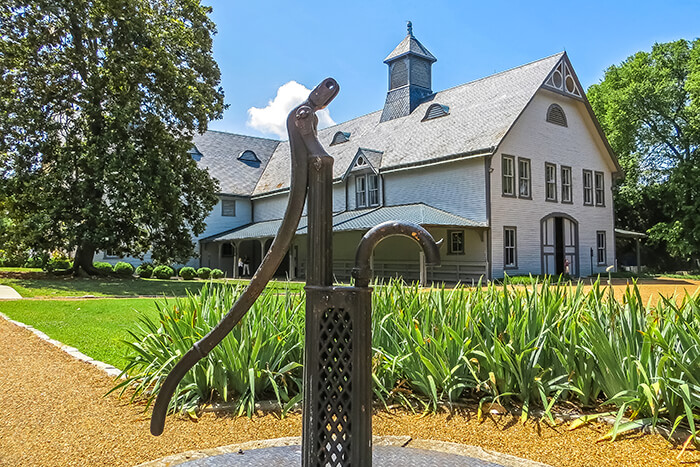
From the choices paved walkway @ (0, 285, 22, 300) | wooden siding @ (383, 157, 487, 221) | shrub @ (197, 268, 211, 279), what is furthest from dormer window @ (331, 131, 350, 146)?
paved walkway @ (0, 285, 22, 300)

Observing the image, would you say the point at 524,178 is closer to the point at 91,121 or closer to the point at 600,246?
the point at 600,246

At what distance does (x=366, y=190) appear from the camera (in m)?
26.5

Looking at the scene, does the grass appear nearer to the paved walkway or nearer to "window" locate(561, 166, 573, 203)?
the paved walkway

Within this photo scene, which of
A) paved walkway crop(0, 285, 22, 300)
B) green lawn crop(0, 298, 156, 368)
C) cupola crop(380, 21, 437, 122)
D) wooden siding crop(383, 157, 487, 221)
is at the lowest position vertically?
green lawn crop(0, 298, 156, 368)

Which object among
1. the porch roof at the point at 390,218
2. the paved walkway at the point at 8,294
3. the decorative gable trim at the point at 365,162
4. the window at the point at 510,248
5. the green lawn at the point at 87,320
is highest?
the decorative gable trim at the point at 365,162

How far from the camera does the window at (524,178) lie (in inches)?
920

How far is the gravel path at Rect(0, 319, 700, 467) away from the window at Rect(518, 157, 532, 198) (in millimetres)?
20845

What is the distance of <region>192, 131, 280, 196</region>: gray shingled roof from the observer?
33656mm

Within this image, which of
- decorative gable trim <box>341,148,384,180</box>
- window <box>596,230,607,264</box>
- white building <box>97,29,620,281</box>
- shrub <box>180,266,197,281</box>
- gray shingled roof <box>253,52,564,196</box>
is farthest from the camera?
window <box>596,230,607,264</box>

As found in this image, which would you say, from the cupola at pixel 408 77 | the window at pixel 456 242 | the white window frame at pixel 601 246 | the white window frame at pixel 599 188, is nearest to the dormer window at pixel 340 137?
the cupola at pixel 408 77

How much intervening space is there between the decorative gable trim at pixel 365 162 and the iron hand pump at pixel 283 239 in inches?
911

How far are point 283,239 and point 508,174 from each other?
71.7 feet

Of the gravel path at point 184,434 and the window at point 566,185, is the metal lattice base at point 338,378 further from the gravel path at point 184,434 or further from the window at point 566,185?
the window at point 566,185

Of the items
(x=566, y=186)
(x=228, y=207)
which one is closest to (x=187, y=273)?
(x=228, y=207)
